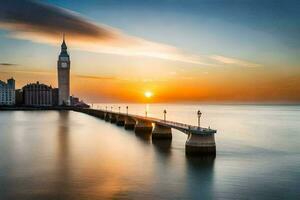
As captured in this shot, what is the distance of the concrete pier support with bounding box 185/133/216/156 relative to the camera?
52000 millimetres

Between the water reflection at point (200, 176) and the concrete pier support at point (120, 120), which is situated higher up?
the concrete pier support at point (120, 120)

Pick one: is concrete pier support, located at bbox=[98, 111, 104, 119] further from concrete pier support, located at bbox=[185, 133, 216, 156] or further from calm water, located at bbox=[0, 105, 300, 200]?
concrete pier support, located at bbox=[185, 133, 216, 156]

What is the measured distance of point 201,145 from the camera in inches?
2058

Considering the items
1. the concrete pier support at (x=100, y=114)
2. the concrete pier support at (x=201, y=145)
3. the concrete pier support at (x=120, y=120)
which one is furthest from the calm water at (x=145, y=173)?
the concrete pier support at (x=100, y=114)

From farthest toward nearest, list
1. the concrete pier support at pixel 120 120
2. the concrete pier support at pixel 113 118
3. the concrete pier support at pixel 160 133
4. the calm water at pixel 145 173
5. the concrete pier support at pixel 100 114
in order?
the concrete pier support at pixel 100 114, the concrete pier support at pixel 113 118, the concrete pier support at pixel 120 120, the concrete pier support at pixel 160 133, the calm water at pixel 145 173

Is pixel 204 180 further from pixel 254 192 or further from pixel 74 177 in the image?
pixel 74 177

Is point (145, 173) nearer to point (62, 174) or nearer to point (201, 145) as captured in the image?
point (62, 174)

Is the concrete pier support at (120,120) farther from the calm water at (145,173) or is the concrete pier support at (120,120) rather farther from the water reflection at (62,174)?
the water reflection at (62,174)

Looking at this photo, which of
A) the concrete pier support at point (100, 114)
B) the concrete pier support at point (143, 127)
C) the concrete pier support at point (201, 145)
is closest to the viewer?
the concrete pier support at point (201, 145)

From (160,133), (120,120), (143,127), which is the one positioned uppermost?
(120,120)

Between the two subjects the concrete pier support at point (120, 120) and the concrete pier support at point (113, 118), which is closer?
the concrete pier support at point (120, 120)

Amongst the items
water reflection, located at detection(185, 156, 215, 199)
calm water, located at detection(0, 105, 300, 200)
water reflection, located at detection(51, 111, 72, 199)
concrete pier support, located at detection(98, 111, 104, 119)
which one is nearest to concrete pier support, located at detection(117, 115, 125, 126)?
concrete pier support, located at detection(98, 111, 104, 119)

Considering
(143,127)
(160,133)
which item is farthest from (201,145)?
(143,127)

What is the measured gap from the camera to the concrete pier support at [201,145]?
5200 centimetres
